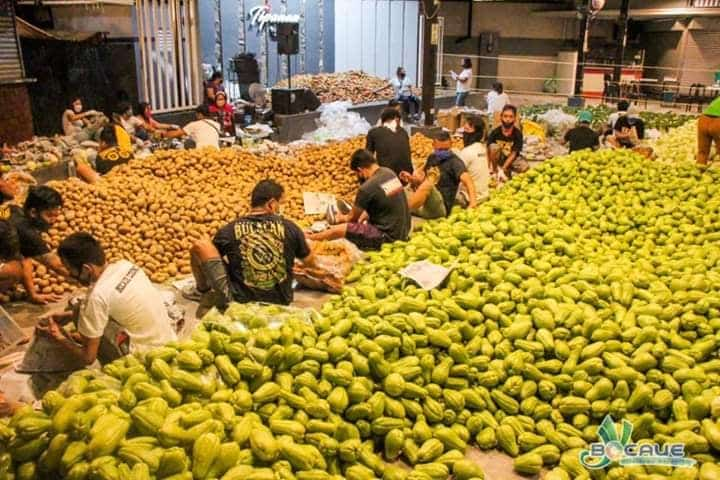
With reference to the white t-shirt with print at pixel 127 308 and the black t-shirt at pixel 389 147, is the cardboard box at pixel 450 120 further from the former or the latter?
the white t-shirt with print at pixel 127 308

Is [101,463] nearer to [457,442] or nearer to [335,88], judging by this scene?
[457,442]

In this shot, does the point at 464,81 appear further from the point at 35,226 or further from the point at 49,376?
the point at 49,376

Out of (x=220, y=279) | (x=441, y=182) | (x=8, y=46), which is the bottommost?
(x=220, y=279)

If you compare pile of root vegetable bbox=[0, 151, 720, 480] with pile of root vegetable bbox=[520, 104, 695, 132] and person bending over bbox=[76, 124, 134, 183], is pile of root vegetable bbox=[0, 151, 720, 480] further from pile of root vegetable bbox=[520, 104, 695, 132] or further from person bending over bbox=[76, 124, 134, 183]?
pile of root vegetable bbox=[520, 104, 695, 132]

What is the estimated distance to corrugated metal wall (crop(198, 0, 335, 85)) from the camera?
15914 mm

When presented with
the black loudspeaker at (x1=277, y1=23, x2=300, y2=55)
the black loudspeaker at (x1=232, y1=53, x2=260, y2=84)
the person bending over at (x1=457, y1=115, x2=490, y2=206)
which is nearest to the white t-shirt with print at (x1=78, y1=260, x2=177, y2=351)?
the person bending over at (x1=457, y1=115, x2=490, y2=206)

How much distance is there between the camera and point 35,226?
5086 millimetres

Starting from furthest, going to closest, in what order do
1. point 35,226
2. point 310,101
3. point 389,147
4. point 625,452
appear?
point 310,101
point 389,147
point 35,226
point 625,452

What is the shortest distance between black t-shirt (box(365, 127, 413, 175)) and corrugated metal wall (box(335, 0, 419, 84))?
39.9ft

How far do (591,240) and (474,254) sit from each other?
3.89 ft

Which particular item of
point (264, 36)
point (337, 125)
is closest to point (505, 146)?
point (337, 125)

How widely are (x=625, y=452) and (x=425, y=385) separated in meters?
0.94

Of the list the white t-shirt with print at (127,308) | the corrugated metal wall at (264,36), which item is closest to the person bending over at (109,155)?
the white t-shirt with print at (127,308)

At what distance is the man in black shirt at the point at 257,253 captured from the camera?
14.7 feet
